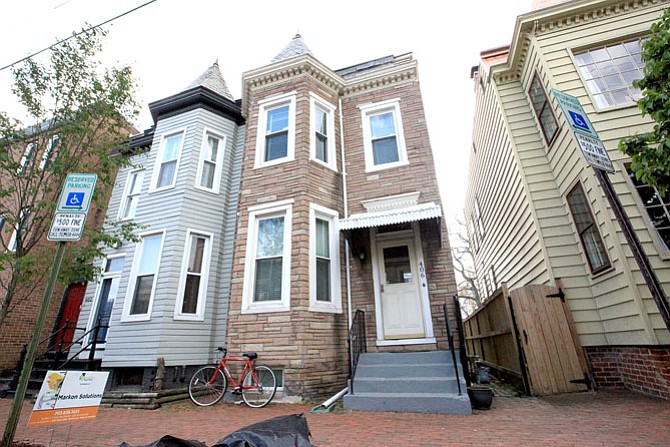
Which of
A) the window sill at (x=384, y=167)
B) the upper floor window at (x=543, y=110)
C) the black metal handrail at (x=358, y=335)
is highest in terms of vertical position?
the upper floor window at (x=543, y=110)

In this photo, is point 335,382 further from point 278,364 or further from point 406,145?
point 406,145

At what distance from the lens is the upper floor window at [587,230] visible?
18.3 ft

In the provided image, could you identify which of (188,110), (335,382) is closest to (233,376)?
(335,382)

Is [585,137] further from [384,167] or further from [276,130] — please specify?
[276,130]

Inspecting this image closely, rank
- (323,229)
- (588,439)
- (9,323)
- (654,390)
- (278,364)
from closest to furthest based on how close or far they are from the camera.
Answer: (588,439), (654,390), (278,364), (323,229), (9,323)

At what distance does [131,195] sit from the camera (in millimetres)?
10609

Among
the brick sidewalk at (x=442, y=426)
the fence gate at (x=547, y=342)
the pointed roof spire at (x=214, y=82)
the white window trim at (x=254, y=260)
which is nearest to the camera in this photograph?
the brick sidewalk at (x=442, y=426)

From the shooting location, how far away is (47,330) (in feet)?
32.9

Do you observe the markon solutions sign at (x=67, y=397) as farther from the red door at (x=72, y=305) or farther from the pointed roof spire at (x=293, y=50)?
the red door at (x=72, y=305)

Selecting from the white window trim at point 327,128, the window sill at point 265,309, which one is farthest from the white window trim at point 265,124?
the window sill at point 265,309

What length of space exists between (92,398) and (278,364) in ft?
10.7

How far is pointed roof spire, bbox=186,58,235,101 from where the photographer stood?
10655 mm

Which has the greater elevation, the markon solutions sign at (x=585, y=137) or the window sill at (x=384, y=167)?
the window sill at (x=384, y=167)

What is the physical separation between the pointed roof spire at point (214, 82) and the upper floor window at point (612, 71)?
31.3ft
